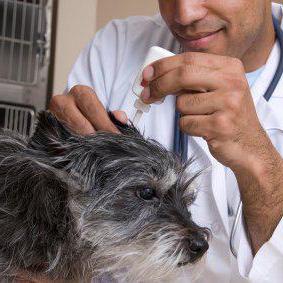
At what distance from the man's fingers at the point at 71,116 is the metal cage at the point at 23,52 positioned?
1.14 meters

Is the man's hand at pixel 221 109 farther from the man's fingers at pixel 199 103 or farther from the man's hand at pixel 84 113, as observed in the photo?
the man's hand at pixel 84 113

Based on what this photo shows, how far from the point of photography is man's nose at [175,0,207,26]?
1.39 meters

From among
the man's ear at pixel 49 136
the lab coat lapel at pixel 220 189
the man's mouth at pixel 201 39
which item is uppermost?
the man's mouth at pixel 201 39

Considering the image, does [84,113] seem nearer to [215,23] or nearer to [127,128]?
[127,128]

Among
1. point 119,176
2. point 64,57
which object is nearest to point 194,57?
point 119,176

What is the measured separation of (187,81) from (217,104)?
7 cm

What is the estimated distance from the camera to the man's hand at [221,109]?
3.71 ft

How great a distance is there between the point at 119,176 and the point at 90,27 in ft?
5.12

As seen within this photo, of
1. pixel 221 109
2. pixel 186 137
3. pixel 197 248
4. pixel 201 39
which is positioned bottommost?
pixel 197 248

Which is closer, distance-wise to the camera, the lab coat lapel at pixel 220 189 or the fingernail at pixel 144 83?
the fingernail at pixel 144 83

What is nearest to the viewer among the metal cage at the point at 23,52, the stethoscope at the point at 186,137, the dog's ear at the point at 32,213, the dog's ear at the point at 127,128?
the dog's ear at the point at 32,213

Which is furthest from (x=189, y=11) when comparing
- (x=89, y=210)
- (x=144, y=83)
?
(x=89, y=210)

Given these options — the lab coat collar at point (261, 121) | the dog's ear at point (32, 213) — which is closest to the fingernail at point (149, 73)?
the dog's ear at point (32, 213)

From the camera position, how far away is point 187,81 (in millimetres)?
1117
